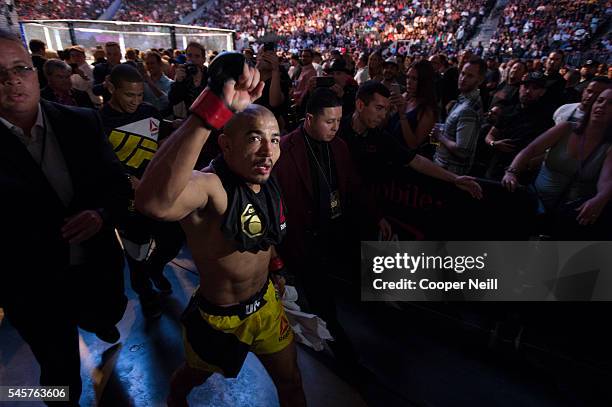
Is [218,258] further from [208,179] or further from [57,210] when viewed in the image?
[57,210]

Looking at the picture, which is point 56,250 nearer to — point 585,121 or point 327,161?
point 327,161

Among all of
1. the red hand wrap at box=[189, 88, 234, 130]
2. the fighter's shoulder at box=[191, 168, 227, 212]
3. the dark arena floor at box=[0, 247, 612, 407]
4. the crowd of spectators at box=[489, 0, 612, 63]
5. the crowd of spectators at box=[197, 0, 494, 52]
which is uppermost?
the crowd of spectators at box=[197, 0, 494, 52]

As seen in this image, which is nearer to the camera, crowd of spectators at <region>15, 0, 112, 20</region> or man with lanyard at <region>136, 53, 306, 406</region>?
man with lanyard at <region>136, 53, 306, 406</region>

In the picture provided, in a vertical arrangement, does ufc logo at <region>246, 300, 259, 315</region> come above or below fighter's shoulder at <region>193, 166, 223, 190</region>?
below

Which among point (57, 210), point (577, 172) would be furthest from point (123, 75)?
point (577, 172)

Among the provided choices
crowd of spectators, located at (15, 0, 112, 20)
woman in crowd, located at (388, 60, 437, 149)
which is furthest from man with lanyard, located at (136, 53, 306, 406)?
crowd of spectators, located at (15, 0, 112, 20)

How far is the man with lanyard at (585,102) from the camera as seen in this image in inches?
117

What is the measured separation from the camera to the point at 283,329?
1.80m

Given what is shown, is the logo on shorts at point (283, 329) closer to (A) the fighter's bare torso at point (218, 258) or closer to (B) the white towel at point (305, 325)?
(B) the white towel at point (305, 325)

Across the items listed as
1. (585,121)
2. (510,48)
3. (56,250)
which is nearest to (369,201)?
(585,121)

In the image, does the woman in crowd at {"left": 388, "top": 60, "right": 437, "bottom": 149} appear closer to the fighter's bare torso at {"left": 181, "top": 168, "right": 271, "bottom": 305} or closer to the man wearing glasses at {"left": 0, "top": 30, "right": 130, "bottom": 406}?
the fighter's bare torso at {"left": 181, "top": 168, "right": 271, "bottom": 305}

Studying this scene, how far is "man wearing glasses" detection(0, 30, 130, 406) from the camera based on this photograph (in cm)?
166

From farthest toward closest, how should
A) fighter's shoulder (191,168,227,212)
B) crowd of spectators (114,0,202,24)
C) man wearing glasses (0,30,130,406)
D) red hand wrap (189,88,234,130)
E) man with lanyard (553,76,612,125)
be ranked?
crowd of spectators (114,0,202,24) < man with lanyard (553,76,612,125) < man wearing glasses (0,30,130,406) < fighter's shoulder (191,168,227,212) < red hand wrap (189,88,234,130)

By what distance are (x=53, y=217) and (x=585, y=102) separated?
3.98 m
